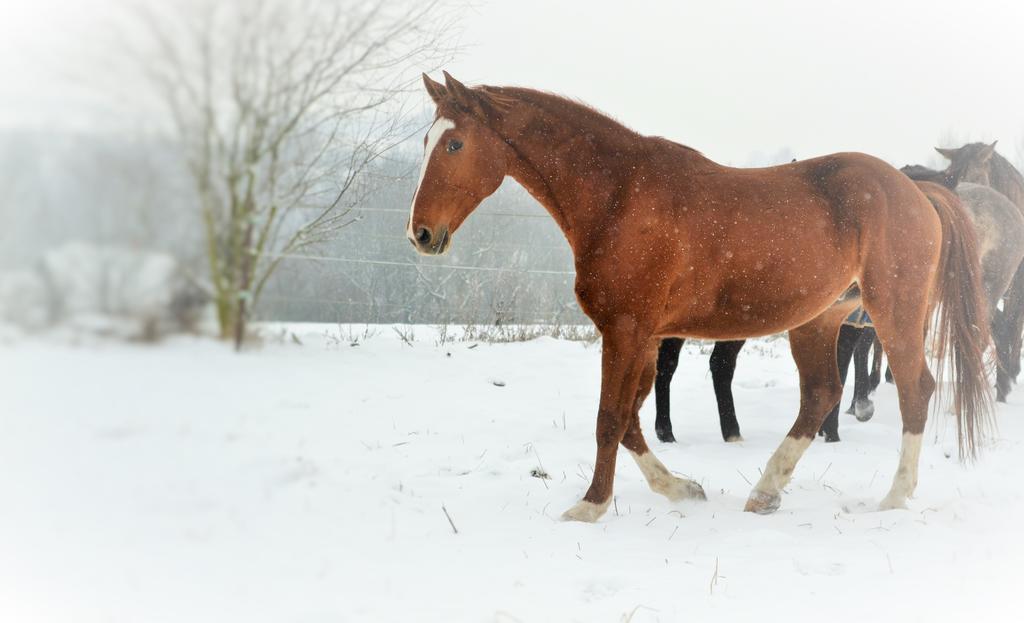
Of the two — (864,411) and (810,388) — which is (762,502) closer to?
(810,388)

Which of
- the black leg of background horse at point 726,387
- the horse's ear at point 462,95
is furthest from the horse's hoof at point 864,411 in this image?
the horse's ear at point 462,95

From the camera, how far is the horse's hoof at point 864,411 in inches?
189

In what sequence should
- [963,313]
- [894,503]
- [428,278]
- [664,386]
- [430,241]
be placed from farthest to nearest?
1. [428,278]
2. [664,386]
3. [963,313]
4. [894,503]
5. [430,241]

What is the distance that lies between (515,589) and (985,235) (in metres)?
4.49

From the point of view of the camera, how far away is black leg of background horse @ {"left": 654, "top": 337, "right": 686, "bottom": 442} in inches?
159

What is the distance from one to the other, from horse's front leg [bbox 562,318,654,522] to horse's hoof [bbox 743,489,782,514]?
2.15 feet

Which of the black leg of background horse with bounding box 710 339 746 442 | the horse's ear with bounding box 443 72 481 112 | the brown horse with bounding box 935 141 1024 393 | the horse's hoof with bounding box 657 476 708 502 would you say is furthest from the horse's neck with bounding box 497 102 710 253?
the brown horse with bounding box 935 141 1024 393

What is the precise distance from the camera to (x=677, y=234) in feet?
8.29

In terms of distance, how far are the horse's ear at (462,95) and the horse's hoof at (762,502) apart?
1.90 meters

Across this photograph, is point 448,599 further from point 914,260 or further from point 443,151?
point 914,260

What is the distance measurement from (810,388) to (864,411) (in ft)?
6.87

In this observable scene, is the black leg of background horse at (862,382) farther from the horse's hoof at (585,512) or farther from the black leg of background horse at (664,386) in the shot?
the horse's hoof at (585,512)

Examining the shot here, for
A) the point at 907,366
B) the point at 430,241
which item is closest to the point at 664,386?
the point at 907,366

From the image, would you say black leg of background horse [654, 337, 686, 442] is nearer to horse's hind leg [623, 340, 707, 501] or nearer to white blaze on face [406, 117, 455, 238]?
horse's hind leg [623, 340, 707, 501]
